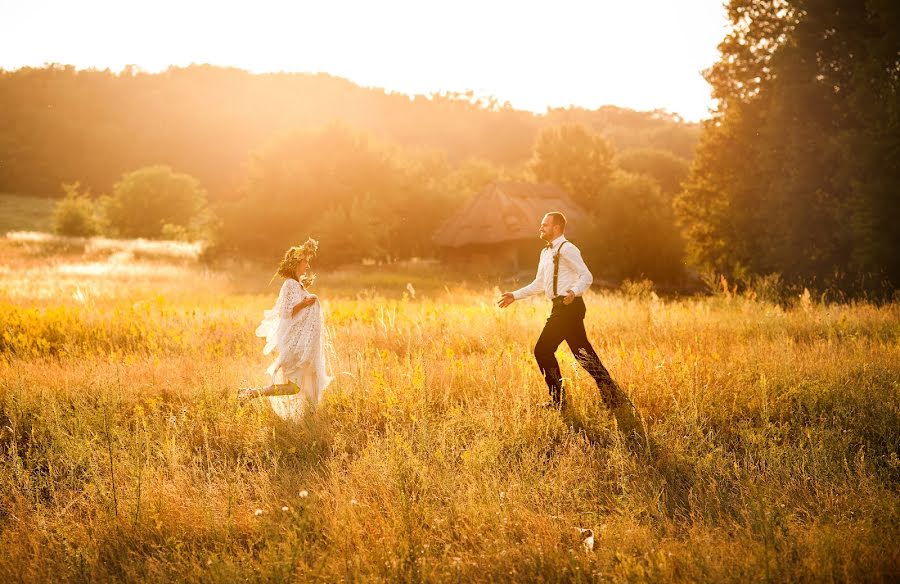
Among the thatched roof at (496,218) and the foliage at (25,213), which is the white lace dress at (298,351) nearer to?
the thatched roof at (496,218)

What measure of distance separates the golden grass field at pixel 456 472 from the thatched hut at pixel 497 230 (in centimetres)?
2996

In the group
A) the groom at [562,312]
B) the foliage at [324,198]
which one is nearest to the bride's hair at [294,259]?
the groom at [562,312]

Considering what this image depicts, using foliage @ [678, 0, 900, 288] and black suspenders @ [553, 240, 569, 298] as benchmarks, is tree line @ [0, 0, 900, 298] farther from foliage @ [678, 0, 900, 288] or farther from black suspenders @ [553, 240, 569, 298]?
black suspenders @ [553, 240, 569, 298]

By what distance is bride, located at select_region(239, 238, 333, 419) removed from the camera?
638 cm

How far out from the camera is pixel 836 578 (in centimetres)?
341

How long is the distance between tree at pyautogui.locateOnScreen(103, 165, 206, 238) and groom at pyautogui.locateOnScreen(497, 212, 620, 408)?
64.8 meters

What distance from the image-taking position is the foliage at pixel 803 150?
2196cm

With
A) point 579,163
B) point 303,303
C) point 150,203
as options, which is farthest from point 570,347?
point 150,203

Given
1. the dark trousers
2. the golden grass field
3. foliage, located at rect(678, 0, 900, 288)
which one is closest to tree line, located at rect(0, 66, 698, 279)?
foliage, located at rect(678, 0, 900, 288)

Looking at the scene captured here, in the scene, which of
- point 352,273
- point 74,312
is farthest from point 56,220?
point 74,312

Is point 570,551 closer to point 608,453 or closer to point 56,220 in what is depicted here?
point 608,453

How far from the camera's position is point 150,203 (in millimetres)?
66875

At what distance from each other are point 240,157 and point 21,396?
9271 cm

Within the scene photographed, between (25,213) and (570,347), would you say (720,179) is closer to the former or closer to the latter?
(570,347)
